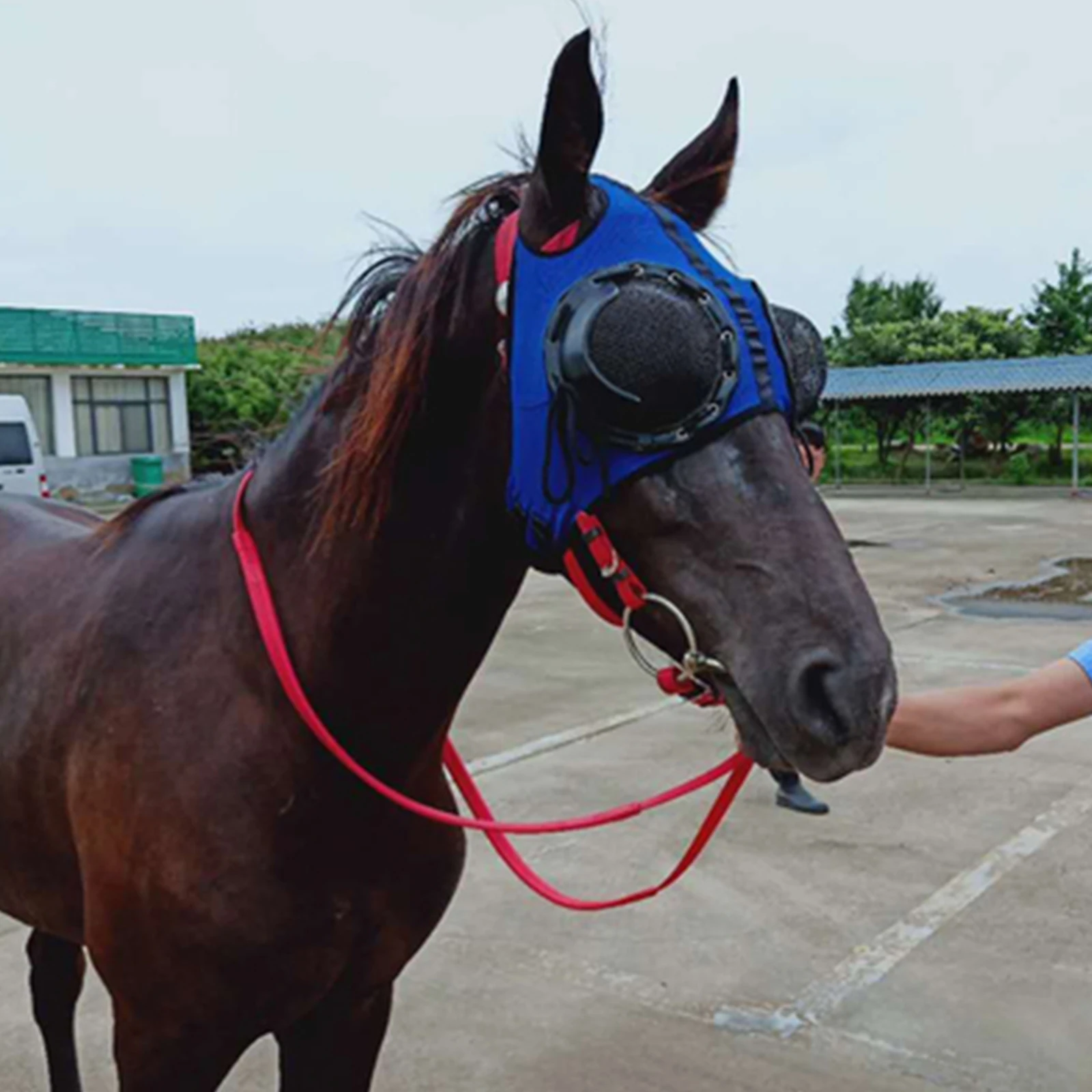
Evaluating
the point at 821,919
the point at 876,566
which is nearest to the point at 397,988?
the point at 821,919

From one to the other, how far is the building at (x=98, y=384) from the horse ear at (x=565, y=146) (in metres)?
23.3

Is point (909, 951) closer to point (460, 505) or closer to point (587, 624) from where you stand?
point (460, 505)

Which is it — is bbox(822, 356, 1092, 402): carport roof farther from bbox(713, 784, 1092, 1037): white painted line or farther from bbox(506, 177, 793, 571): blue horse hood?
bbox(506, 177, 793, 571): blue horse hood

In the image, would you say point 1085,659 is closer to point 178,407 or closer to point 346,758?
point 346,758

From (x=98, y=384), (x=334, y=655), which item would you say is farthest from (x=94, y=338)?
(x=334, y=655)

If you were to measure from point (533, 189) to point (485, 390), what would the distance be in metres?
0.24

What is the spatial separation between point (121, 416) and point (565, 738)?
2173 centimetres

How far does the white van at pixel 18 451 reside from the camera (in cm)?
1458

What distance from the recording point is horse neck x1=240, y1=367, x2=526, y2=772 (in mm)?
1421

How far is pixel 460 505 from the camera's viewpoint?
142 centimetres

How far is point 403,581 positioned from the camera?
57.9 inches

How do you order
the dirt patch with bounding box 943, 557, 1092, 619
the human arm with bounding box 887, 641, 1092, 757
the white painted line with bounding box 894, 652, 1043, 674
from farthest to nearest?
the dirt patch with bounding box 943, 557, 1092, 619, the white painted line with bounding box 894, 652, 1043, 674, the human arm with bounding box 887, 641, 1092, 757

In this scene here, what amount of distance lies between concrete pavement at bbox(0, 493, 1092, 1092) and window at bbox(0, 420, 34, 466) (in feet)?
36.8

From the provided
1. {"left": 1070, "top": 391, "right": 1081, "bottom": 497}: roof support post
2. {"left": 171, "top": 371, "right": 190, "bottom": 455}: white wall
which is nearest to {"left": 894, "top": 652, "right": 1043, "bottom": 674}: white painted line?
{"left": 1070, "top": 391, "right": 1081, "bottom": 497}: roof support post
